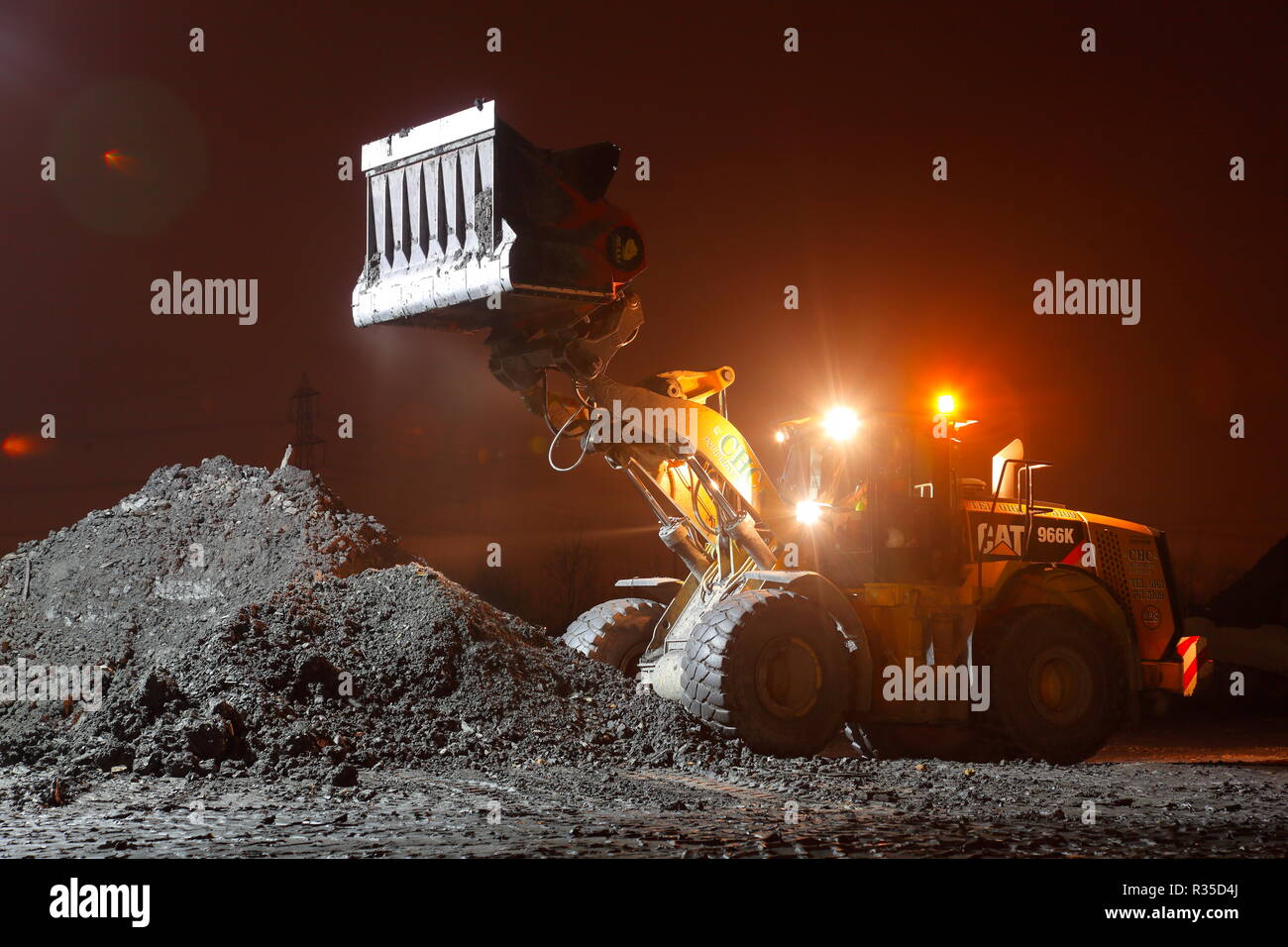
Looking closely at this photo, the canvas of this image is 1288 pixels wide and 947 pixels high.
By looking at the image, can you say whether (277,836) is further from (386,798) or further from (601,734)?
(601,734)

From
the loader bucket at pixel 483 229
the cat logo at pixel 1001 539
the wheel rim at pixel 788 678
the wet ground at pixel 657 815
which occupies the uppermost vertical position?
the loader bucket at pixel 483 229

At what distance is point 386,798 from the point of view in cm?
747

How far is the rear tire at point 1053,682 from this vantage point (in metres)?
11.0

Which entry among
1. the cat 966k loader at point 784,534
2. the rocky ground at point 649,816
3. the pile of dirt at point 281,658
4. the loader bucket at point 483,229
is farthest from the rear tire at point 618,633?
the loader bucket at point 483,229

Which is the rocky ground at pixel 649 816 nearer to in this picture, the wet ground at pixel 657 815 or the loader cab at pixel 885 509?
the wet ground at pixel 657 815

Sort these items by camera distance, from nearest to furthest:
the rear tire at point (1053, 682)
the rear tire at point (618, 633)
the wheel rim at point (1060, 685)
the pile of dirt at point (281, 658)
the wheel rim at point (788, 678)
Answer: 1. the pile of dirt at point (281, 658)
2. the wheel rim at point (788, 678)
3. the rear tire at point (1053, 682)
4. the wheel rim at point (1060, 685)
5. the rear tire at point (618, 633)

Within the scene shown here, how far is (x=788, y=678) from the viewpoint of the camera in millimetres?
9805

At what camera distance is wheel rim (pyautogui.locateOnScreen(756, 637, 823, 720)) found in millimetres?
9664

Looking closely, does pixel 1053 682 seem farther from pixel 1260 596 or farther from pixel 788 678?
pixel 1260 596

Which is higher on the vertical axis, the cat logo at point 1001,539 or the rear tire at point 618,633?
the cat logo at point 1001,539

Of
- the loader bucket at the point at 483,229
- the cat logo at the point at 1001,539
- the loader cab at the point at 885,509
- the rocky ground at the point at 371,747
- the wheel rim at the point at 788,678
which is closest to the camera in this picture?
the rocky ground at the point at 371,747

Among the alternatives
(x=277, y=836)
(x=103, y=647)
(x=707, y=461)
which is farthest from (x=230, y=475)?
(x=277, y=836)

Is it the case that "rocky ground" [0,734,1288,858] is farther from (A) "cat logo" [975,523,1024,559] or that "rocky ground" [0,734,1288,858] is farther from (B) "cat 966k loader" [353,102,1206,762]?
(A) "cat logo" [975,523,1024,559]
